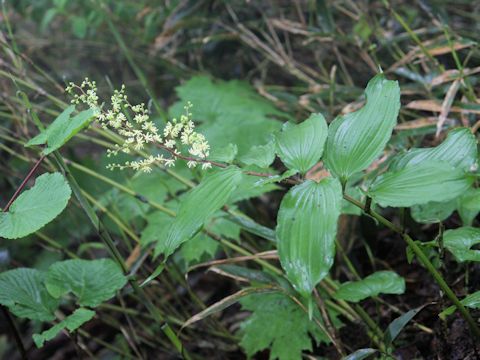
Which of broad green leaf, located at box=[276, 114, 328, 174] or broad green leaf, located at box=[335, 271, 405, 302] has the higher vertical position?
broad green leaf, located at box=[276, 114, 328, 174]

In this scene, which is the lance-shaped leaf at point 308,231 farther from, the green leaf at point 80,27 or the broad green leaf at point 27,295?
the green leaf at point 80,27

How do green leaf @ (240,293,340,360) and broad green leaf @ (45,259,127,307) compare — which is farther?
green leaf @ (240,293,340,360)

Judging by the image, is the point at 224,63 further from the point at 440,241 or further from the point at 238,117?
the point at 440,241

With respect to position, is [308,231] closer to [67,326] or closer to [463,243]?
[463,243]

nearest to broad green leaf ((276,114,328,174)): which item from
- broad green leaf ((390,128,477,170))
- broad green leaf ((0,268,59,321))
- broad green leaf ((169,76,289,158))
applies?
broad green leaf ((390,128,477,170))

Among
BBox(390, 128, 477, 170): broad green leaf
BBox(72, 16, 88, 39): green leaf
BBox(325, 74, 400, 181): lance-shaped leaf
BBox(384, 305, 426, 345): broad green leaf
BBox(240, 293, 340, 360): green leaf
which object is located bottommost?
BBox(240, 293, 340, 360): green leaf

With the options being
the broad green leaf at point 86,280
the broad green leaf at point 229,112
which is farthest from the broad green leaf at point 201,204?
the broad green leaf at point 229,112

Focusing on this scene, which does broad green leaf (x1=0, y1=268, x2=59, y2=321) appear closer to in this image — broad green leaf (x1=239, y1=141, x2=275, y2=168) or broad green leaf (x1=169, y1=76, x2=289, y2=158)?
broad green leaf (x1=239, y1=141, x2=275, y2=168)
